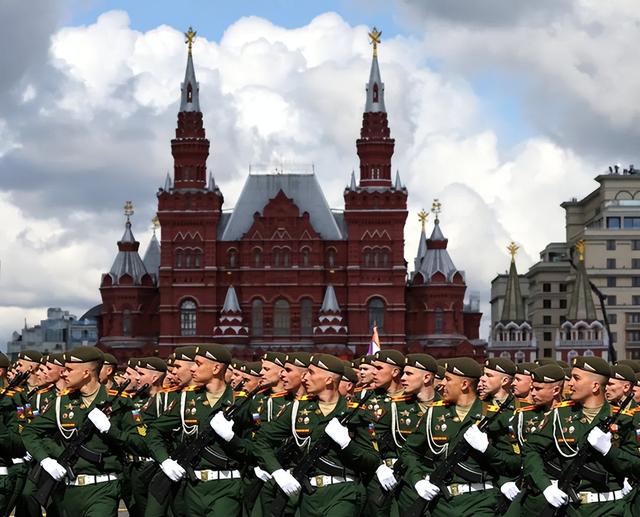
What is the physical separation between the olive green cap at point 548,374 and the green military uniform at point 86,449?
144 inches

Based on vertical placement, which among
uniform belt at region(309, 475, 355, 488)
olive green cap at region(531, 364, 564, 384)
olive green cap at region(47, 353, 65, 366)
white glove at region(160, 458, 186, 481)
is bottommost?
uniform belt at region(309, 475, 355, 488)

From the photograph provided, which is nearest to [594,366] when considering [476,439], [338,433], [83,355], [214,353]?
[476,439]

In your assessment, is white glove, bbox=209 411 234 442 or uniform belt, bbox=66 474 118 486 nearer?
white glove, bbox=209 411 234 442

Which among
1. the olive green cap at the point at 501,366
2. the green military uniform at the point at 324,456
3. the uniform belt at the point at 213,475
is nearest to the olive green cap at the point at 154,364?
the uniform belt at the point at 213,475

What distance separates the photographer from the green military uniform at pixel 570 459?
11227 mm

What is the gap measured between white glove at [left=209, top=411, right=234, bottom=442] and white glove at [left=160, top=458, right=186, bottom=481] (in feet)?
1.46

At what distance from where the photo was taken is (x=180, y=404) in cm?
1242

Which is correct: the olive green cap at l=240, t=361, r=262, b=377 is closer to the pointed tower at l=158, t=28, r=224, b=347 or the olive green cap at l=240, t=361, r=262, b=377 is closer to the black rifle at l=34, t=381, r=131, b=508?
the black rifle at l=34, t=381, r=131, b=508

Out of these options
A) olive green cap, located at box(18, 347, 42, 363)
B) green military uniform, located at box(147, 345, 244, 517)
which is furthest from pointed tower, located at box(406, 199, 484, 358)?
green military uniform, located at box(147, 345, 244, 517)

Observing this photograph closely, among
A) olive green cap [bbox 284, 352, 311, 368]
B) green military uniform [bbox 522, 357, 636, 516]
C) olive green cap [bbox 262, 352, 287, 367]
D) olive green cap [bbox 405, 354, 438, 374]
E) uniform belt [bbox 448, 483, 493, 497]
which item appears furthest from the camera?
olive green cap [bbox 262, 352, 287, 367]

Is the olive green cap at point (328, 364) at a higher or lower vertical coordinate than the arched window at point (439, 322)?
lower

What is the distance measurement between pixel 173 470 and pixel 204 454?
0.42 meters

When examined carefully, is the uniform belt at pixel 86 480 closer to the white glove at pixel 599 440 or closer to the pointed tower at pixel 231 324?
the white glove at pixel 599 440

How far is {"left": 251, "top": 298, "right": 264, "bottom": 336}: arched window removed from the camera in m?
80.6
